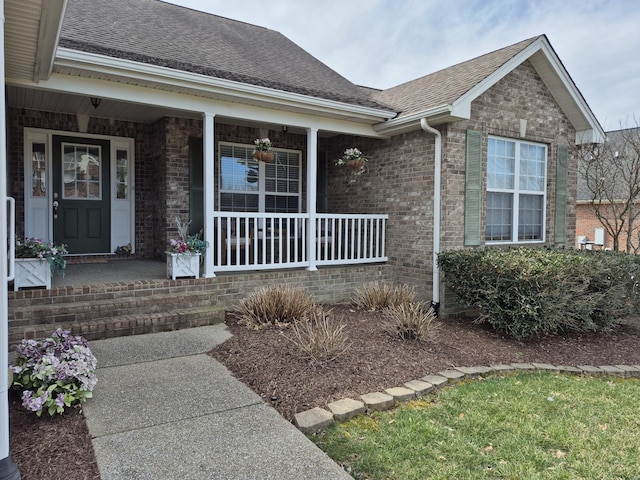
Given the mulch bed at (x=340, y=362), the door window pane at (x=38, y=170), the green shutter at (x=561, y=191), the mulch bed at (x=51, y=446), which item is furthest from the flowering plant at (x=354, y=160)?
the mulch bed at (x=51, y=446)

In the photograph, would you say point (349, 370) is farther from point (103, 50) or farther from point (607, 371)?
point (103, 50)

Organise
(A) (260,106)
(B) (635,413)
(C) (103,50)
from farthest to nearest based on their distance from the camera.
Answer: (A) (260,106) < (C) (103,50) < (B) (635,413)

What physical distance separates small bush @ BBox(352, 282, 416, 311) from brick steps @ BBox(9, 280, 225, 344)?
2344 mm

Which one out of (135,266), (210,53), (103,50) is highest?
(210,53)

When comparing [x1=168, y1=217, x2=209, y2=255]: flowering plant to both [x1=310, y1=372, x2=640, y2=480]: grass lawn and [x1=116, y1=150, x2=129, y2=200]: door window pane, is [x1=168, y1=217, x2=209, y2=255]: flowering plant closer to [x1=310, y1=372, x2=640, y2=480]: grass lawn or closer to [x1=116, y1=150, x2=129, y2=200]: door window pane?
[x1=116, y1=150, x2=129, y2=200]: door window pane

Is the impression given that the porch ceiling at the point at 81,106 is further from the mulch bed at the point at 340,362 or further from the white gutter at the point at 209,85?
the mulch bed at the point at 340,362

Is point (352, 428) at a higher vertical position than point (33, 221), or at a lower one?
lower

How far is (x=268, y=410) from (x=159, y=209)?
573 cm

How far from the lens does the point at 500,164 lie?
780 cm

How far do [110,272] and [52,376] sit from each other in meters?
3.51

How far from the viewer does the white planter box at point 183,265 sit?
593cm

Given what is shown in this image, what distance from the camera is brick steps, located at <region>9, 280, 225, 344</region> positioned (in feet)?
15.9

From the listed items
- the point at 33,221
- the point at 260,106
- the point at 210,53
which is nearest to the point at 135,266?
the point at 33,221

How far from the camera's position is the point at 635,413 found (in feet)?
12.2
